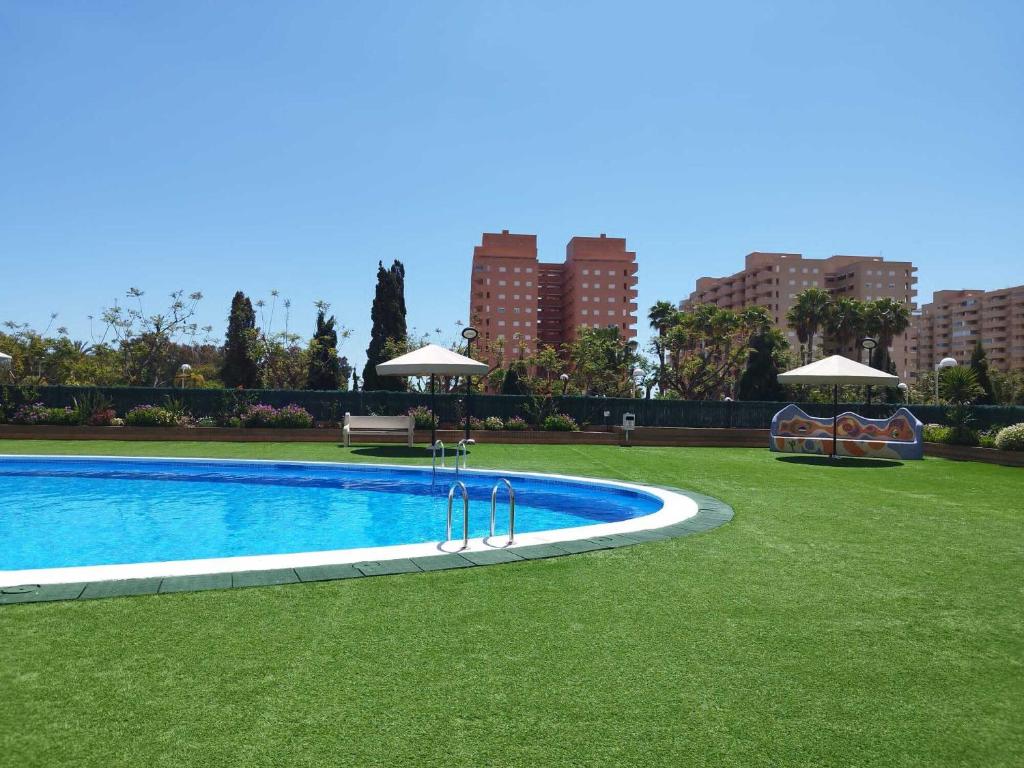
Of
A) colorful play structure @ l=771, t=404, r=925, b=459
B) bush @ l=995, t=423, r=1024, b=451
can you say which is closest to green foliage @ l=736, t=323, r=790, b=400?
colorful play structure @ l=771, t=404, r=925, b=459

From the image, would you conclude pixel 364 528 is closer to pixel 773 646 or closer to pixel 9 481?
pixel 773 646

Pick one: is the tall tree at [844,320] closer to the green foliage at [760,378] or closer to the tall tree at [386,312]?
the green foliage at [760,378]

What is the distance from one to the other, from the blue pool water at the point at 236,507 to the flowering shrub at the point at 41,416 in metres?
5.32

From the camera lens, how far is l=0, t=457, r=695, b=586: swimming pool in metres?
6.91

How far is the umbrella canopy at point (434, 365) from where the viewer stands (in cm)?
1700

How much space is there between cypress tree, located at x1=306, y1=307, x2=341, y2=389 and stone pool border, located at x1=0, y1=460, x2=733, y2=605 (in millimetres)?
26969

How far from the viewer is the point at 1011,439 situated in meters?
17.6

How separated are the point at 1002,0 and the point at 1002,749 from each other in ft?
48.6

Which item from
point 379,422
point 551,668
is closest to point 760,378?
point 379,422

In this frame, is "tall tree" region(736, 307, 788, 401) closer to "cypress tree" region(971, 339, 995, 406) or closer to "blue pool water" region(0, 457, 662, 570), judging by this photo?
"cypress tree" region(971, 339, 995, 406)

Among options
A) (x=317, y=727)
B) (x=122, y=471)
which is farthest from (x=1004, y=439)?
(x=122, y=471)

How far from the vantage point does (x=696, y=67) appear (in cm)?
1428

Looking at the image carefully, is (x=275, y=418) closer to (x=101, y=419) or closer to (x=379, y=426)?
(x=379, y=426)

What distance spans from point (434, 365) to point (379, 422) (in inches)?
164
